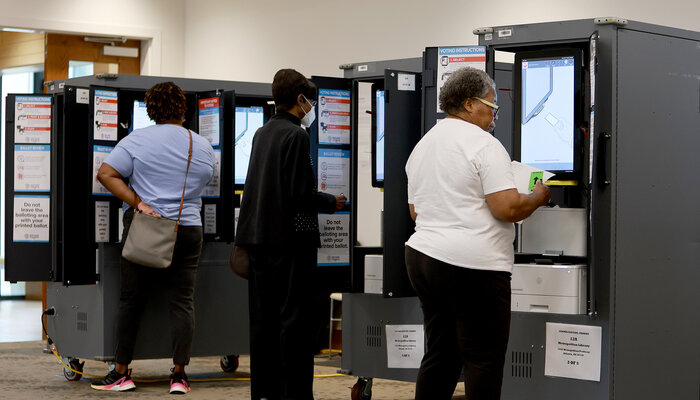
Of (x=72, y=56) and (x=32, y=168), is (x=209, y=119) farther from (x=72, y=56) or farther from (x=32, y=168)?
(x=72, y=56)

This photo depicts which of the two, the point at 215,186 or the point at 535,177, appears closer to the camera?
the point at 535,177

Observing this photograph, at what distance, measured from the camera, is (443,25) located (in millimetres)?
6285

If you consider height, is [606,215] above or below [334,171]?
below

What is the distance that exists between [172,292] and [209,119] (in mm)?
994

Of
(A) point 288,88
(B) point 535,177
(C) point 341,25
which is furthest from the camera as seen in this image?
(C) point 341,25

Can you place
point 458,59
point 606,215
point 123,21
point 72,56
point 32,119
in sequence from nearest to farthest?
point 606,215, point 458,59, point 32,119, point 72,56, point 123,21

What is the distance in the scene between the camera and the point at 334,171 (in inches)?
177

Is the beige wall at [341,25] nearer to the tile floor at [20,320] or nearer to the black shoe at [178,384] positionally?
the tile floor at [20,320]

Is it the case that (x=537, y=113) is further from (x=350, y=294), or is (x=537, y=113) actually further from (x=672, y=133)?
(x=350, y=294)

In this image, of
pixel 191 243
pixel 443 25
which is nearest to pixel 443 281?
pixel 191 243

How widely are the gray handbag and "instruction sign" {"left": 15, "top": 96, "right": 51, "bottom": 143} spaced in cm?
91

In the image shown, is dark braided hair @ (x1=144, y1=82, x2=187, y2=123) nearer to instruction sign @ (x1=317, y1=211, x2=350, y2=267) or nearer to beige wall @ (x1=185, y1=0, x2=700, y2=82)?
instruction sign @ (x1=317, y1=211, x2=350, y2=267)

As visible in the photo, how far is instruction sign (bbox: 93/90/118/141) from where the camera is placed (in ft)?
16.3

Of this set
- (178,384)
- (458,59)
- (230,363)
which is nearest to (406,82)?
(458,59)
